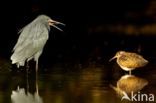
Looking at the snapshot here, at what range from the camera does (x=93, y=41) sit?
26156 mm

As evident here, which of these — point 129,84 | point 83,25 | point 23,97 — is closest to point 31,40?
point 129,84

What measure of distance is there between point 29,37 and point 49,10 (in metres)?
18.5

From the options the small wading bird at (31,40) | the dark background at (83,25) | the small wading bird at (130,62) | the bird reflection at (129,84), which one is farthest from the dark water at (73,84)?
the dark background at (83,25)

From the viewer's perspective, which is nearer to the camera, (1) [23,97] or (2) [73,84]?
(1) [23,97]

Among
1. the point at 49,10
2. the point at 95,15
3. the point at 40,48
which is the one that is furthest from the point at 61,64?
the point at 95,15

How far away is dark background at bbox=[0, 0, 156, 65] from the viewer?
21.7m

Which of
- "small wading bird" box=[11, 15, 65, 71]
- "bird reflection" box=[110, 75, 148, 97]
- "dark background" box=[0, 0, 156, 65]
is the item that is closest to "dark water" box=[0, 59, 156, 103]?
"bird reflection" box=[110, 75, 148, 97]

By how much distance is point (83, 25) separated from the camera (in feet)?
113

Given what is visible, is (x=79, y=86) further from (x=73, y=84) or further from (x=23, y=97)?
(x=23, y=97)

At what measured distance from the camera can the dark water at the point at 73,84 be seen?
12.8m

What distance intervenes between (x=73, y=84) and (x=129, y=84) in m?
1.13

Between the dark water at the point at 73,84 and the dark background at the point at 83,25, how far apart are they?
2.33 meters

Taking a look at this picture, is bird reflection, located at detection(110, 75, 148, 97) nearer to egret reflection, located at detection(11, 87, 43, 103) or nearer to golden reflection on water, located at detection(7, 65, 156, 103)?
golden reflection on water, located at detection(7, 65, 156, 103)

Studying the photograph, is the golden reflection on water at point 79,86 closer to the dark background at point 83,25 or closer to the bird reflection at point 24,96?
the bird reflection at point 24,96
